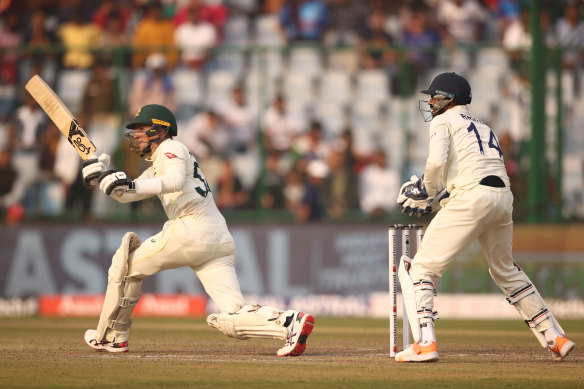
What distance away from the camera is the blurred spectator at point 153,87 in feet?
49.8

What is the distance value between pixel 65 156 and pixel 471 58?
641cm

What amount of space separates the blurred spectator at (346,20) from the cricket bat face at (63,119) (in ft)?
27.9

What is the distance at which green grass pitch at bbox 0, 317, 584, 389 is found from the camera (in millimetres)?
6531

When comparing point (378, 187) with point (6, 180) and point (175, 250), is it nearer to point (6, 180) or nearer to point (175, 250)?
point (6, 180)

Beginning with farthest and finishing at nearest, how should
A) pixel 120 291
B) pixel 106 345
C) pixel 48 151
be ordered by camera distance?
pixel 48 151
pixel 106 345
pixel 120 291

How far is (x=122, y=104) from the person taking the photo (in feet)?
49.6

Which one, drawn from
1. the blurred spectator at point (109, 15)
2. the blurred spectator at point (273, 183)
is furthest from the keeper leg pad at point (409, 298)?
the blurred spectator at point (109, 15)

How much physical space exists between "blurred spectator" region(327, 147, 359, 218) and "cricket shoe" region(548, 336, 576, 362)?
7.12 m

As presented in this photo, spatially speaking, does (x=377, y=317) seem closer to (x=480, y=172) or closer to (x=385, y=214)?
(x=385, y=214)

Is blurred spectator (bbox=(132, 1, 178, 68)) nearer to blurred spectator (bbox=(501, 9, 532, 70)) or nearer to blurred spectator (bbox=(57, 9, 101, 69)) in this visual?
blurred spectator (bbox=(57, 9, 101, 69))

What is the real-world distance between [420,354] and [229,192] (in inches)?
307

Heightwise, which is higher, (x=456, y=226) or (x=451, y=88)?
(x=451, y=88)

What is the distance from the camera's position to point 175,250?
799 centimetres

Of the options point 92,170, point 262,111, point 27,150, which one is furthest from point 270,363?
point 27,150
